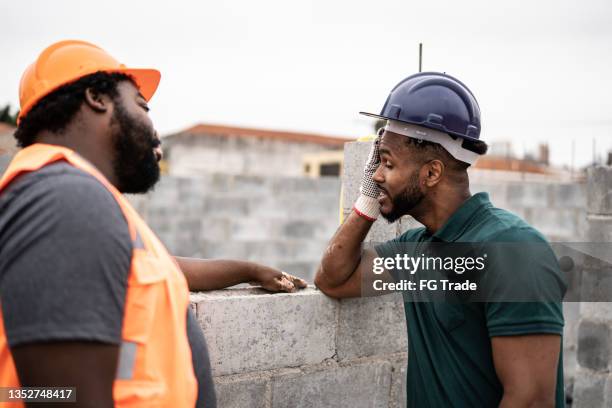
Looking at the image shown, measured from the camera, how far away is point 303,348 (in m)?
2.81

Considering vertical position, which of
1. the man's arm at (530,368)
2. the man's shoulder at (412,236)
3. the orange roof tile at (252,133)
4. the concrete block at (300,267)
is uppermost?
the orange roof tile at (252,133)

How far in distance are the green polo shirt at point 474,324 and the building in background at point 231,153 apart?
20.8 m

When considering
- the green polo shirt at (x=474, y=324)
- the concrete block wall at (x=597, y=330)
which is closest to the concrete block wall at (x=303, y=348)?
the green polo shirt at (x=474, y=324)

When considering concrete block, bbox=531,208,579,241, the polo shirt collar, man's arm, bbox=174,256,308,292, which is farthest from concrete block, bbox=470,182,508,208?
the polo shirt collar

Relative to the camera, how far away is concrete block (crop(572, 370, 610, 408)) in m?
4.29

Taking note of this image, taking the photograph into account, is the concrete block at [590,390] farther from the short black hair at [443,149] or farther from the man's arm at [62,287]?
the man's arm at [62,287]

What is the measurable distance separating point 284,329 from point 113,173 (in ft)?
4.44

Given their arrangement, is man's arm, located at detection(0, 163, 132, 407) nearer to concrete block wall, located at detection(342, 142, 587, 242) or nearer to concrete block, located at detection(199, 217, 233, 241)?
concrete block wall, located at detection(342, 142, 587, 242)

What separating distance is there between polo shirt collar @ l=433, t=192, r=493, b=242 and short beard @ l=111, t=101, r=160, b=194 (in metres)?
1.12

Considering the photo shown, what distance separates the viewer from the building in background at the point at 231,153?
23375mm

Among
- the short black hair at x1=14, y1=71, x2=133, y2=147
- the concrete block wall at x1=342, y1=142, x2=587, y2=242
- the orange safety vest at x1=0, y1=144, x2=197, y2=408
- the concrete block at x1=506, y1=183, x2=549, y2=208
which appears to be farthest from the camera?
the concrete block at x1=506, y1=183, x2=549, y2=208

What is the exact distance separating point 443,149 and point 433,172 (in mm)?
98

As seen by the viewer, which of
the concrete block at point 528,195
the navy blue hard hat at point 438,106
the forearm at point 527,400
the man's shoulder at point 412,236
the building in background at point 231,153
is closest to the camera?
the forearm at point 527,400

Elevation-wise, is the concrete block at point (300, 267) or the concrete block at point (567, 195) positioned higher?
the concrete block at point (567, 195)
